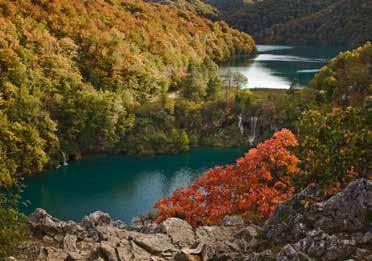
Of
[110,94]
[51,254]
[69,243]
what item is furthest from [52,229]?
[110,94]

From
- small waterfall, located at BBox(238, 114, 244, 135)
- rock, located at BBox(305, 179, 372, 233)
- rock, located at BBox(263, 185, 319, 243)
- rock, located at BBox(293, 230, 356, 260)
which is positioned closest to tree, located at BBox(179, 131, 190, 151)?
small waterfall, located at BBox(238, 114, 244, 135)

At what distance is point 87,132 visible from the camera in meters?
119

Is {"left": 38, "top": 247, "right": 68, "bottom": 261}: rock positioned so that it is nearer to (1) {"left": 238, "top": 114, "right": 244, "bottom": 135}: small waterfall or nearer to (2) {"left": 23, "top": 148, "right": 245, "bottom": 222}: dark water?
(2) {"left": 23, "top": 148, "right": 245, "bottom": 222}: dark water

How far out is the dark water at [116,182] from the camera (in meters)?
85.8

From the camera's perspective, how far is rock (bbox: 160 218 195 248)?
4016 centimetres

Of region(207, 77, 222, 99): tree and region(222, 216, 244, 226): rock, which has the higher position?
region(207, 77, 222, 99): tree

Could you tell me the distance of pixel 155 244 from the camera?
38.8m

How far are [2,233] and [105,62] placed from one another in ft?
362

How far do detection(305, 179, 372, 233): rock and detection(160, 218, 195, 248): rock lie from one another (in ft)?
33.6

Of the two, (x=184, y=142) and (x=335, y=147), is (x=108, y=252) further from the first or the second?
(x=184, y=142)

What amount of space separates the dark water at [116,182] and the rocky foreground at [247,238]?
3694 cm

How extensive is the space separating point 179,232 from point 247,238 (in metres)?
5.45

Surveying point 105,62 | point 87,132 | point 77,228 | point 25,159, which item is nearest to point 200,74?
point 105,62

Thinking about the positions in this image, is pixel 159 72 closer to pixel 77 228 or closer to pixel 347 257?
pixel 77 228
